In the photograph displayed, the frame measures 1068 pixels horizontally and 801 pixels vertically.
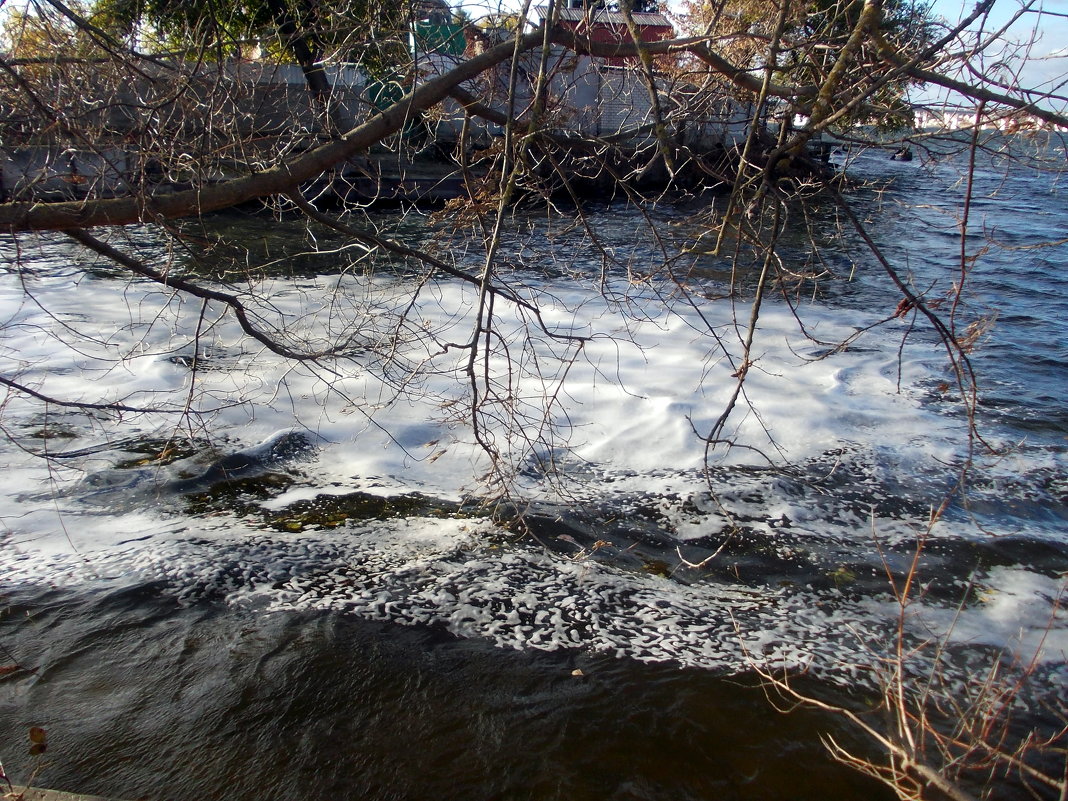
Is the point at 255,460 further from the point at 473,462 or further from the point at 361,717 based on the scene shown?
the point at 361,717

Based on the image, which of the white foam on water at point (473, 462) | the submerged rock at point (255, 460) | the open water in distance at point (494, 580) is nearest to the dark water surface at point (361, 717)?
the open water in distance at point (494, 580)

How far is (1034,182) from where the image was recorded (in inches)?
1005

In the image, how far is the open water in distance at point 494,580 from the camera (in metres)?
3.74

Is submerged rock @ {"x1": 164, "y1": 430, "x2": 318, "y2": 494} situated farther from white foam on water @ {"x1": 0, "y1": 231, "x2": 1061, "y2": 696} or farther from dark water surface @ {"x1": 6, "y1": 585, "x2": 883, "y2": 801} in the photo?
dark water surface @ {"x1": 6, "y1": 585, "x2": 883, "y2": 801}

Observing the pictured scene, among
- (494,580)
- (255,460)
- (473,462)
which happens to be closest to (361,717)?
(494,580)

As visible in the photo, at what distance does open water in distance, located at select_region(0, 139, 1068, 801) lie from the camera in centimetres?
374

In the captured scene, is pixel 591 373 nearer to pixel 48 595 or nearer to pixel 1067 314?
pixel 48 595

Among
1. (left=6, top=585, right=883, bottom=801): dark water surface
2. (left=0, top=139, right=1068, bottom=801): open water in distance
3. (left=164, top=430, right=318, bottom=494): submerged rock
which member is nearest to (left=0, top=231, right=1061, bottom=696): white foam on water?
(left=0, top=139, right=1068, bottom=801): open water in distance

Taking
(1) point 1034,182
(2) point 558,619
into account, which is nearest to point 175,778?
(2) point 558,619

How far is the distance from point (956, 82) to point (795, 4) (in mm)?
1150

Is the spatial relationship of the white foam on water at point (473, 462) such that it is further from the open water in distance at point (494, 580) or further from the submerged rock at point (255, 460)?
the submerged rock at point (255, 460)

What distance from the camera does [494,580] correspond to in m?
5.02

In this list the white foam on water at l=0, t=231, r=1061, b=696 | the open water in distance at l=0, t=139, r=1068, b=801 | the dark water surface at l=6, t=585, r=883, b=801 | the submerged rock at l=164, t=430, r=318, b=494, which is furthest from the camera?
the submerged rock at l=164, t=430, r=318, b=494

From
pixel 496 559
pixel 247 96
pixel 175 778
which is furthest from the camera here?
pixel 496 559
